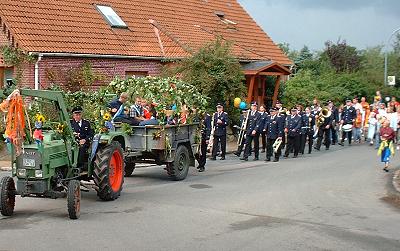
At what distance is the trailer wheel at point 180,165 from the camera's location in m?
14.9

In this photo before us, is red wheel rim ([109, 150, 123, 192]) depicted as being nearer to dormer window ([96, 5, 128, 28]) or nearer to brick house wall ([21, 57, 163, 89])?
brick house wall ([21, 57, 163, 89])

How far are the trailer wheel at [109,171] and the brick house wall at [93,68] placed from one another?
10.1 metres

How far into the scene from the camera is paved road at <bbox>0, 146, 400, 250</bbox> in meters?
8.99

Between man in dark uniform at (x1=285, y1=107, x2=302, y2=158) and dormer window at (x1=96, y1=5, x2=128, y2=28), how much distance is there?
8.68m

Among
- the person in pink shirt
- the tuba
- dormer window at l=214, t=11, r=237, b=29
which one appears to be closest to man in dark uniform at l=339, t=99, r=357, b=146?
the tuba

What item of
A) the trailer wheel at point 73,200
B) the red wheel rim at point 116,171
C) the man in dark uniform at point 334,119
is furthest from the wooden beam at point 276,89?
the trailer wheel at point 73,200

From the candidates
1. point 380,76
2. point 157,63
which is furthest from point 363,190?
point 380,76

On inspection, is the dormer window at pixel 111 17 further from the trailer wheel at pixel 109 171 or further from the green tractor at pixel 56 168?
the green tractor at pixel 56 168

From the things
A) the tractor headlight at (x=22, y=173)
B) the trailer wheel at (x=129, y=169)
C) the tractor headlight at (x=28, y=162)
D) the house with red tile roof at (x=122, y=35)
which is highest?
the house with red tile roof at (x=122, y=35)

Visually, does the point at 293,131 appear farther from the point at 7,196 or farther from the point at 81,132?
the point at 7,196

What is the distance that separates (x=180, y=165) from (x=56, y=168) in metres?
4.99

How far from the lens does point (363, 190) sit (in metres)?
14.4

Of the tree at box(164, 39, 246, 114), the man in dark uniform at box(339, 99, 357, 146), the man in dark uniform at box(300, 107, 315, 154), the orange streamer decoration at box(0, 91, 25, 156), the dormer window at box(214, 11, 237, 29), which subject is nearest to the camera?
the orange streamer decoration at box(0, 91, 25, 156)

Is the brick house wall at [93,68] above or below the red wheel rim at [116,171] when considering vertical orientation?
above
